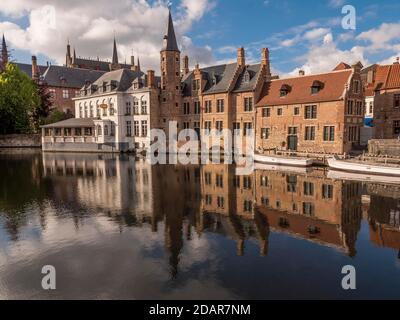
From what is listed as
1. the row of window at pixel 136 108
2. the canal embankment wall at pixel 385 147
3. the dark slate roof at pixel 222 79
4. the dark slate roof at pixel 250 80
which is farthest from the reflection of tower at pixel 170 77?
the canal embankment wall at pixel 385 147

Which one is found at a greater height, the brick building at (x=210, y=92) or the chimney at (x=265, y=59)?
the chimney at (x=265, y=59)

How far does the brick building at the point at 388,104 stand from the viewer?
40375 mm

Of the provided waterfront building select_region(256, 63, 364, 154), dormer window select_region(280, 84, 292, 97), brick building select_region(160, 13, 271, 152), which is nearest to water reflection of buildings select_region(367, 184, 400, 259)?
waterfront building select_region(256, 63, 364, 154)

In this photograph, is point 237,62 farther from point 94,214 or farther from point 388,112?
point 94,214

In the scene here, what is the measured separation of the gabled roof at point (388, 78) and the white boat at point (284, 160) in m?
15.8

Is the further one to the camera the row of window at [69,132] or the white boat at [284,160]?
the row of window at [69,132]

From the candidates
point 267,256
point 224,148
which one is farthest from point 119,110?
point 267,256

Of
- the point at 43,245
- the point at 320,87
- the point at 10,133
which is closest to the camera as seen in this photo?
the point at 43,245

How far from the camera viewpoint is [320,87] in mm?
39344

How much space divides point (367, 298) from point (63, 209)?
15195 mm

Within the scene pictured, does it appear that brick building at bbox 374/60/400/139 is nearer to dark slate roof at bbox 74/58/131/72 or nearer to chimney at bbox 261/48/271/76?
chimney at bbox 261/48/271/76

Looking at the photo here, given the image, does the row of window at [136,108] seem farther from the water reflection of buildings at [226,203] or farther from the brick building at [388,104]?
the brick building at [388,104]

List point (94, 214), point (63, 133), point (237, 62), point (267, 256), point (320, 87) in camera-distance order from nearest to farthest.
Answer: point (267, 256) < point (94, 214) < point (320, 87) < point (237, 62) < point (63, 133)
